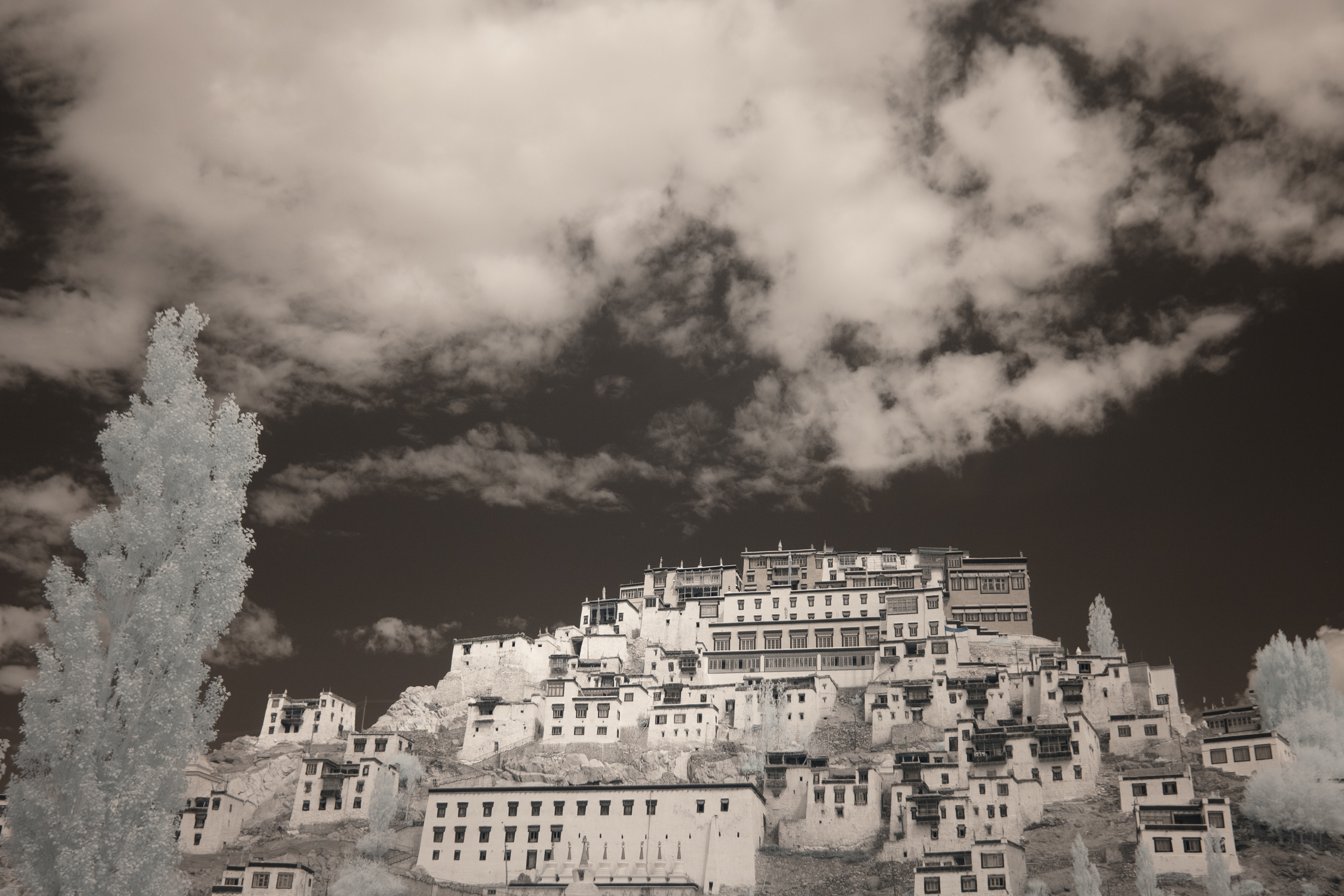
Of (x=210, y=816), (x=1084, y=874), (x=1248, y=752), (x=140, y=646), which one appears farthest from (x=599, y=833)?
(x=140, y=646)

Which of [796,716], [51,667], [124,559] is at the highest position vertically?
[796,716]

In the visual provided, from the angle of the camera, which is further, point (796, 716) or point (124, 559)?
point (796, 716)

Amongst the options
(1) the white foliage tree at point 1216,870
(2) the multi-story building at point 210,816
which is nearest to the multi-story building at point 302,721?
(2) the multi-story building at point 210,816

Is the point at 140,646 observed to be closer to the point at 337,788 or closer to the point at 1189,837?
the point at 1189,837

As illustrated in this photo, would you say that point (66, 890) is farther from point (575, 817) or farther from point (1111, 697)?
point (1111, 697)

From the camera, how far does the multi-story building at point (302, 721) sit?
93688mm

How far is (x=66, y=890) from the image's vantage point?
23469 millimetres

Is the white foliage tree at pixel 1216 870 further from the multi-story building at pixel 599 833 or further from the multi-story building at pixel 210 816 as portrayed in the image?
the multi-story building at pixel 210 816

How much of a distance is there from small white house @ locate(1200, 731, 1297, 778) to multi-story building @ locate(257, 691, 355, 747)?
6861cm

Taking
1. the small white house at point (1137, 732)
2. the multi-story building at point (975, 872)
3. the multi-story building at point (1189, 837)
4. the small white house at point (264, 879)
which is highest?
the small white house at point (1137, 732)

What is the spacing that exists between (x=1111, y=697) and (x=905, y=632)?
21119 mm

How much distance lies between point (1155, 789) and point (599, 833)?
3532 centimetres

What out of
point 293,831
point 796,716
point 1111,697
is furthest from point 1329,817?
point 293,831

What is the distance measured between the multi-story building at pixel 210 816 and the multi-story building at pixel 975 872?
4887 cm
